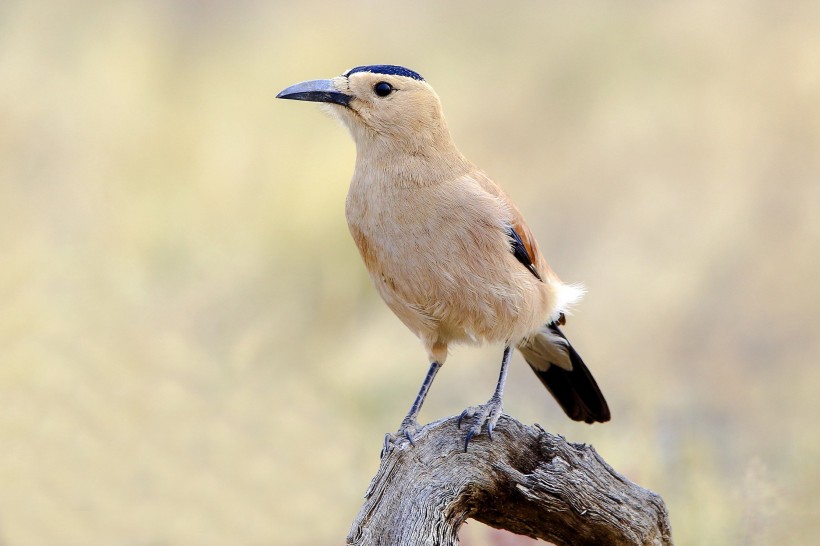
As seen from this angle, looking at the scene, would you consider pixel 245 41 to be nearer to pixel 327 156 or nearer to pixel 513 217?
pixel 327 156

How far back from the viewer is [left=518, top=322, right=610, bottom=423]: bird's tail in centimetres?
551

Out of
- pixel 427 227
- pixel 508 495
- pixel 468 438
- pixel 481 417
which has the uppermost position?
pixel 427 227

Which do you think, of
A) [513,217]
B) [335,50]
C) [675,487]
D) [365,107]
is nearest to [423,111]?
[365,107]

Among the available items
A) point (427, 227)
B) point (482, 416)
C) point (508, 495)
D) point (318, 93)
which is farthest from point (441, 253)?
point (508, 495)

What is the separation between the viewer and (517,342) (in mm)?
5117

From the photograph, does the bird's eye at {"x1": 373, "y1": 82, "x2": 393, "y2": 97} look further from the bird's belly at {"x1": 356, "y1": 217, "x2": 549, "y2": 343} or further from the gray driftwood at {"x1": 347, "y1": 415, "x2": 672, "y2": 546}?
the gray driftwood at {"x1": 347, "y1": 415, "x2": 672, "y2": 546}

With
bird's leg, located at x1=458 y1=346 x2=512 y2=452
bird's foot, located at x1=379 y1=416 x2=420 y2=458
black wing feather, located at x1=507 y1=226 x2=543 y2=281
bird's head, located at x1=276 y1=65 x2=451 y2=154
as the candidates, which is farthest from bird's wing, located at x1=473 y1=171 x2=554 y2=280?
bird's foot, located at x1=379 y1=416 x2=420 y2=458

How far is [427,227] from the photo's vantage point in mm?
4578

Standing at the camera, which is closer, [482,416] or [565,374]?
[482,416]

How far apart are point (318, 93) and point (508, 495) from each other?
1990mm

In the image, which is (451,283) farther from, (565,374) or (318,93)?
(565,374)

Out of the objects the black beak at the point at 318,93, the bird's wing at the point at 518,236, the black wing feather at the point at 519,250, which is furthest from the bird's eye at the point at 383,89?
the black wing feather at the point at 519,250

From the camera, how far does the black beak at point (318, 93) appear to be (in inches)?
185

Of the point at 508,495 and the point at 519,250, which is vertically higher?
the point at 519,250
